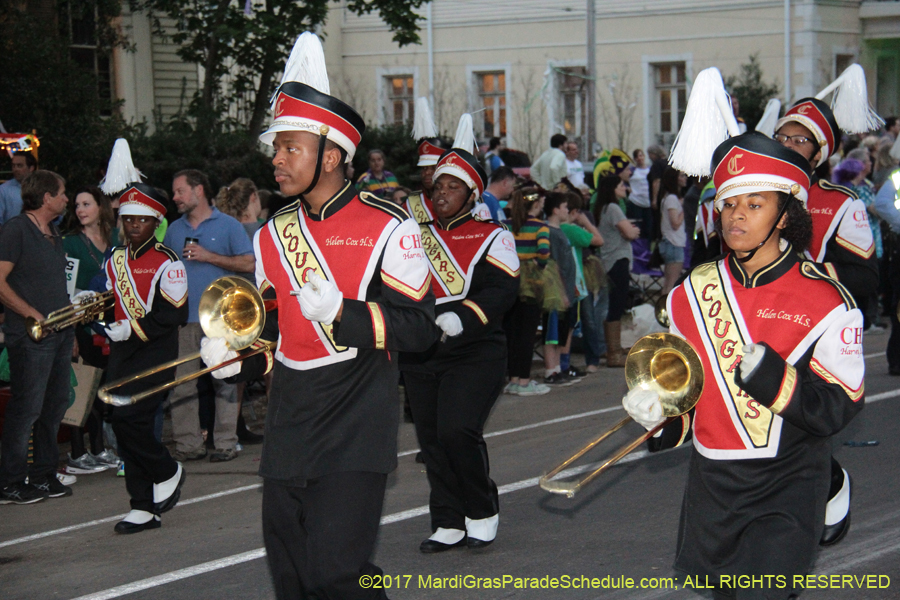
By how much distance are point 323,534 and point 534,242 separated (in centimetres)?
688

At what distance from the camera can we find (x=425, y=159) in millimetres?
8922

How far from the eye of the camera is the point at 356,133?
13.4 feet

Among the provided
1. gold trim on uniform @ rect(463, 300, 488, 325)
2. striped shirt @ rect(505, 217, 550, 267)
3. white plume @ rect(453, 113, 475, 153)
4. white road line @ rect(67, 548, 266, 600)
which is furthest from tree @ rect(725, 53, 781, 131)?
white road line @ rect(67, 548, 266, 600)

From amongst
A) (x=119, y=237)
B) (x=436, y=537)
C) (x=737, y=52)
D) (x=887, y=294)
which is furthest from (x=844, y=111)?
(x=737, y=52)

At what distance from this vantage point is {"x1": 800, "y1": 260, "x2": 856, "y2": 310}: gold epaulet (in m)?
3.52

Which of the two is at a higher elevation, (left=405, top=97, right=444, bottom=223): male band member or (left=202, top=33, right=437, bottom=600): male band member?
(left=405, top=97, right=444, bottom=223): male band member

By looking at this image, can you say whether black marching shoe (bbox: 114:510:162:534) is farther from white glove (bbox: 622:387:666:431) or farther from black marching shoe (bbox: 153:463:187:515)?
white glove (bbox: 622:387:666:431)

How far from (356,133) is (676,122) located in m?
26.4

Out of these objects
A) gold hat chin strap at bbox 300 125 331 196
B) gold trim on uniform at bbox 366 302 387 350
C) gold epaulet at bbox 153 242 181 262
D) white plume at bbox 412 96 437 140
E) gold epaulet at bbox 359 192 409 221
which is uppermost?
white plume at bbox 412 96 437 140

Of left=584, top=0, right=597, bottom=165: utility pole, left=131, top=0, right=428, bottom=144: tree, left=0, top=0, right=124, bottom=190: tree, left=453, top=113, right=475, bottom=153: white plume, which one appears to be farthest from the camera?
left=584, top=0, right=597, bottom=165: utility pole

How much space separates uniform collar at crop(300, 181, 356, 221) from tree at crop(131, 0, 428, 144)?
13.0 m

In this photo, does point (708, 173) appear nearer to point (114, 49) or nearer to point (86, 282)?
point (86, 282)

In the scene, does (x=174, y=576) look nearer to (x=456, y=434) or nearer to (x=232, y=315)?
(x=456, y=434)

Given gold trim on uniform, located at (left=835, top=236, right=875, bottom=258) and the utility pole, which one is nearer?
gold trim on uniform, located at (left=835, top=236, right=875, bottom=258)
